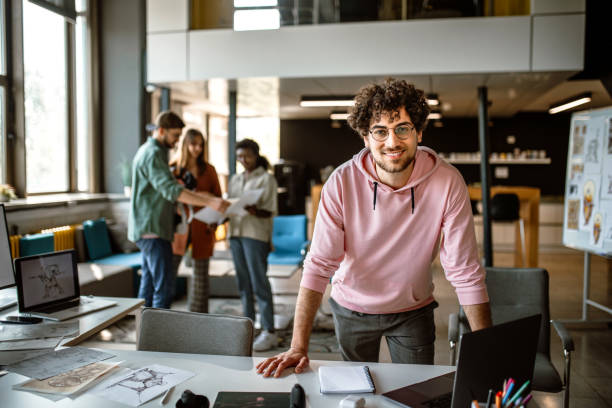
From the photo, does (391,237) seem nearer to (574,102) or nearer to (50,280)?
(50,280)

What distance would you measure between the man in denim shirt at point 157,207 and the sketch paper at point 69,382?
2073 millimetres

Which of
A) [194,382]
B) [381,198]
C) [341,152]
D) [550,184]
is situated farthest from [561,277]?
[194,382]

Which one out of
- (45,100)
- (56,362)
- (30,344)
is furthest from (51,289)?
(45,100)

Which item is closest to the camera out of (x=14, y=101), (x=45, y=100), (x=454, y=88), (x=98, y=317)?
(x=98, y=317)

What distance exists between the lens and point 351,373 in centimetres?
167

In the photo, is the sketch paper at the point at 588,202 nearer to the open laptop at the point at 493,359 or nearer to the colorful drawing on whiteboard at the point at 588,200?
the colorful drawing on whiteboard at the point at 588,200

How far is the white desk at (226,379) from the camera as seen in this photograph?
1.49 m

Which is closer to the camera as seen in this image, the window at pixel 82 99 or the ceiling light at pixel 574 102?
the window at pixel 82 99

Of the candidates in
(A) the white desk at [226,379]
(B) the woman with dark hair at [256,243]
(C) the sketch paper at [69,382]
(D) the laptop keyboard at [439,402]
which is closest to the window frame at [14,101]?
(B) the woman with dark hair at [256,243]

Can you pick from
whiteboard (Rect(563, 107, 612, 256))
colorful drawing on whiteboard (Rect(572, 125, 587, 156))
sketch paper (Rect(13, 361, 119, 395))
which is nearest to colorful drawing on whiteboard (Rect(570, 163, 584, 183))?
whiteboard (Rect(563, 107, 612, 256))

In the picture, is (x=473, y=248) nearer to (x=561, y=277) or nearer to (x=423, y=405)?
(x=423, y=405)

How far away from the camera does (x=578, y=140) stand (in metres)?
4.90

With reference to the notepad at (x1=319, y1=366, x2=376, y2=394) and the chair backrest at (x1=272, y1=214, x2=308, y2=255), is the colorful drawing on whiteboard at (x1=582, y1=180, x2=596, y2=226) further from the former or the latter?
the notepad at (x1=319, y1=366, x2=376, y2=394)

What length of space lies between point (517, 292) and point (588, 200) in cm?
228
